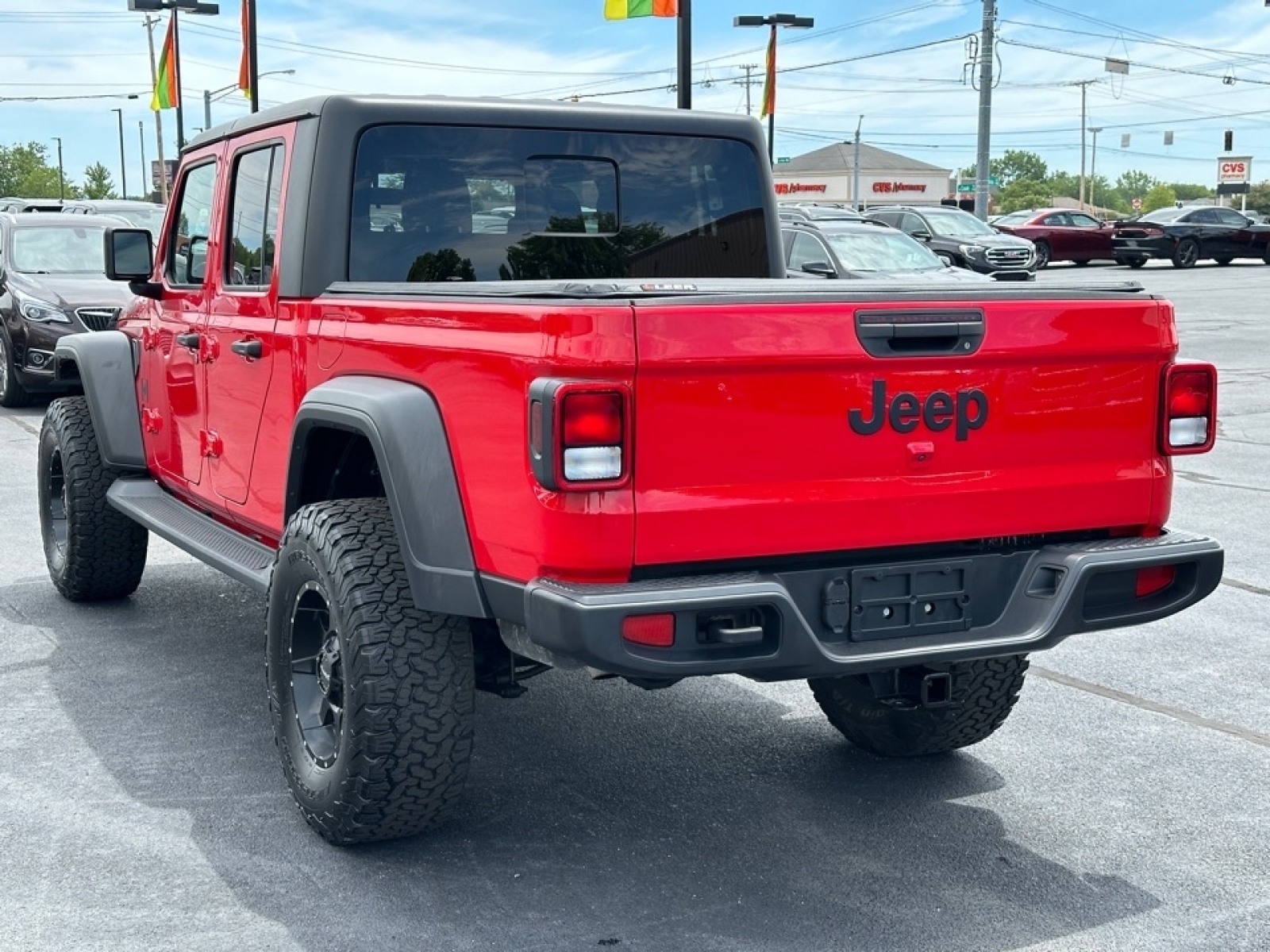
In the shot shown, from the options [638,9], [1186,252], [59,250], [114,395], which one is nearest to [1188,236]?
[1186,252]

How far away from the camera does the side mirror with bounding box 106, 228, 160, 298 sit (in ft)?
20.4

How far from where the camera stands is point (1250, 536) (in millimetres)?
8352

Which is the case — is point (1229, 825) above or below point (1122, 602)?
below

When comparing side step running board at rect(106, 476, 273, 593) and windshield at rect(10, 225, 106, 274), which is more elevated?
windshield at rect(10, 225, 106, 274)

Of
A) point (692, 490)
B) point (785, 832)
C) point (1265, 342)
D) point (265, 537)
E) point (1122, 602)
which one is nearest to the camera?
point (692, 490)

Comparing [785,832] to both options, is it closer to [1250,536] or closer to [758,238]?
[758,238]

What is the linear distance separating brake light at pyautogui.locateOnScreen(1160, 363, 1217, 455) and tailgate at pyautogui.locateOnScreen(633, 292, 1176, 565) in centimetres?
4

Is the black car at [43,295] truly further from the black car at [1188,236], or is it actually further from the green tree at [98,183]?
the green tree at [98,183]

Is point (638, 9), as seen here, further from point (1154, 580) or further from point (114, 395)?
point (1154, 580)

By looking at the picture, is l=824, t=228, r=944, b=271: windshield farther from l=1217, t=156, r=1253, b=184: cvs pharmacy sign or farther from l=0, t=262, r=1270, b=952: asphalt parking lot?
l=1217, t=156, r=1253, b=184: cvs pharmacy sign

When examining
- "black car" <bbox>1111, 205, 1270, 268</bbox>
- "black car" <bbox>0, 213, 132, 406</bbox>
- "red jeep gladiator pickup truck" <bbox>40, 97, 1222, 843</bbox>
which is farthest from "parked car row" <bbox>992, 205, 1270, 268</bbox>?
"red jeep gladiator pickup truck" <bbox>40, 97, 1222, 843</bbox>

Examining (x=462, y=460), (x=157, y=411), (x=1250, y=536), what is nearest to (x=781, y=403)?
(x=462, y=460)

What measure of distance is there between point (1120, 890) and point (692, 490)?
1.54 metres

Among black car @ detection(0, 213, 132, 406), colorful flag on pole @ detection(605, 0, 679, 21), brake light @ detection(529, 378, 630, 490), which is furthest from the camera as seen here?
colorful flag on pole @ detection(605, 0, 679, 21)
